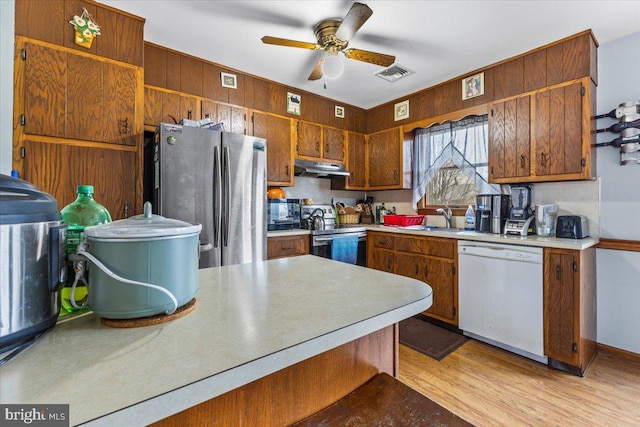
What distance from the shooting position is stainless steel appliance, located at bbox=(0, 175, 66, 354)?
48 cm

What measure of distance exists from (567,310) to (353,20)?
2.46 metres

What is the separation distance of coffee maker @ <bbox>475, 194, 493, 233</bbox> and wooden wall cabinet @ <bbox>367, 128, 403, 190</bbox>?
1.06 meters

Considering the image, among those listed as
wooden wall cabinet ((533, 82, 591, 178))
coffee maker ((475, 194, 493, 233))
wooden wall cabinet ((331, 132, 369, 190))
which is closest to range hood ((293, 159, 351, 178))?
wooden wall cabinet ((331, 132, 369, 190))

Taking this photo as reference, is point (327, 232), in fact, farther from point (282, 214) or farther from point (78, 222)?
point (78, 222)

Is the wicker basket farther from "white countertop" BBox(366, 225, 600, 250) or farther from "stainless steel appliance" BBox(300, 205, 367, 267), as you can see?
"white countertop" BBox(366, 225, 600, 250)

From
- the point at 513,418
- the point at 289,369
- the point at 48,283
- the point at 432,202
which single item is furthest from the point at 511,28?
the point at 48,283

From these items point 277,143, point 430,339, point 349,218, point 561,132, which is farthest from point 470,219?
point 277,143

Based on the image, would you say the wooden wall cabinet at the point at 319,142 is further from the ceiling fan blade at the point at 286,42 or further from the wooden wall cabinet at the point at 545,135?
the wooden wall cabinet at the point at 545,135

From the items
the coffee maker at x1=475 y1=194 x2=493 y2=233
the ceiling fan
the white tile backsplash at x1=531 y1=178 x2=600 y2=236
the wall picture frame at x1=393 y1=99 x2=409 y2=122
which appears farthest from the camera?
the wall picture frame at x1=393 y1=99 x2=409 y2=122

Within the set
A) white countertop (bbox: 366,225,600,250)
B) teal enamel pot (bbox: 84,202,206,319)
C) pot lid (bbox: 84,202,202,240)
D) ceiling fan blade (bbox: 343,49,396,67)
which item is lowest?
white countertop (bbox: 366,225,600,250)

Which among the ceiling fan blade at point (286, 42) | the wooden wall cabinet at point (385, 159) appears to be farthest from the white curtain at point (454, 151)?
the ceiling fan blade at point (286, 42)

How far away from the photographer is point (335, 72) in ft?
7.02

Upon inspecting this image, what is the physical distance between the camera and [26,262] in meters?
0.51

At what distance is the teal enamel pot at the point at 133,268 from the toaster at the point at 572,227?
9.34 ft
